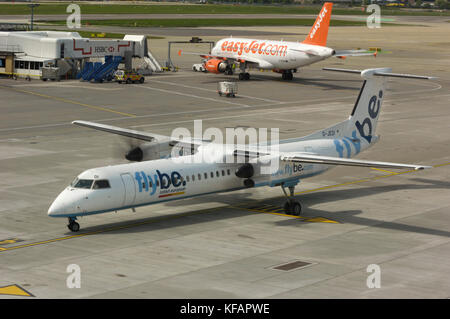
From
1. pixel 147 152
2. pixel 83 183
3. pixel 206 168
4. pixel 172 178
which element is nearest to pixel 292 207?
pixel 206 168

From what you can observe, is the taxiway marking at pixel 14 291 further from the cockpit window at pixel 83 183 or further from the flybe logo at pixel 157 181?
the flybe logo at pixel 157 181

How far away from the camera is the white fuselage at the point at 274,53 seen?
8356 cm

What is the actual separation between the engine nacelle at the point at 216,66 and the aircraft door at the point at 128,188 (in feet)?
197

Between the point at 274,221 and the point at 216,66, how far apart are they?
58121mm

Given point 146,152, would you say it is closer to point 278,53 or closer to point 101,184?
point 101,184

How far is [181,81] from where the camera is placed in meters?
86.7

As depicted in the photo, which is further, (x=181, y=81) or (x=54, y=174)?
(x=181, y=81)

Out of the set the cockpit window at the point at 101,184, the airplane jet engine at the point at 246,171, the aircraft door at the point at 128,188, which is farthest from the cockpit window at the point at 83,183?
the airplane jet engine at the point at 246,171

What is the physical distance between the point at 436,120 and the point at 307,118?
471 inches

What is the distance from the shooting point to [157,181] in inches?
1248

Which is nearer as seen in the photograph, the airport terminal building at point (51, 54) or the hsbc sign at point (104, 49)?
the airport terminal building at point (51, 54)
